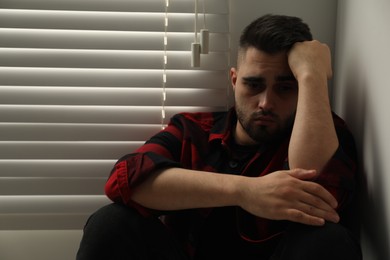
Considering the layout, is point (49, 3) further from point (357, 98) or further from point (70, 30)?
point (357, 98)

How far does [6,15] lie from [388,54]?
1089 millimetres

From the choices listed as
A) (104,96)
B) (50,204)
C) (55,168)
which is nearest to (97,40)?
(104,96)

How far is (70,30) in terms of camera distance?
4.16 feet

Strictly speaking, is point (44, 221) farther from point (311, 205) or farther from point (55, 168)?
point (311, 205)

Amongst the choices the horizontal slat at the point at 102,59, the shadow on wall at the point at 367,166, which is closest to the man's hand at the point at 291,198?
the shadow on wall at the point at 367,166

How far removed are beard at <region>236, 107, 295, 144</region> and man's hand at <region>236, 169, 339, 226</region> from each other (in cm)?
18

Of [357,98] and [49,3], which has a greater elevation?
[49,3]

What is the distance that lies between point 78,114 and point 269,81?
61cm

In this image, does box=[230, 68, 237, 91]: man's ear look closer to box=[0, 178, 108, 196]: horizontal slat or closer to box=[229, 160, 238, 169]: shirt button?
box=[229, 160, 238, 169]: shirt button

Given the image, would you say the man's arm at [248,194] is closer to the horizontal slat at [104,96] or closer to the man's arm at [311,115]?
the man's arm at [311,115]

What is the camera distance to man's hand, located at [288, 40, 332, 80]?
1.01 metres

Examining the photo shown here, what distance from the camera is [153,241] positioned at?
0.97m

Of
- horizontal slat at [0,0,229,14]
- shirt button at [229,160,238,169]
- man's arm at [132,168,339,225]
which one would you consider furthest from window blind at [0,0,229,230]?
man's arm at [132,168,339,225]

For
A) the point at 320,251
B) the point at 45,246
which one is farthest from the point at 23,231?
the point at 320,251
